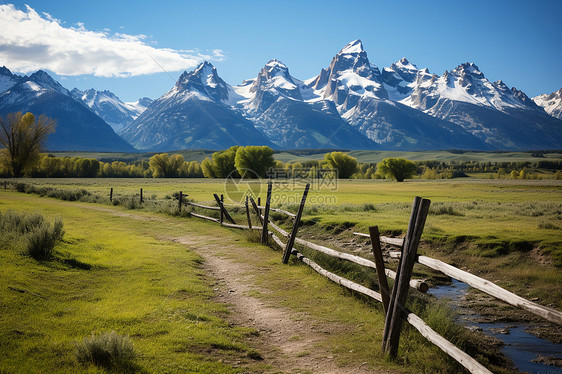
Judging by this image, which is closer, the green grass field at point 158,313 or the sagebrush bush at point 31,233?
the green grass field at point 158,313

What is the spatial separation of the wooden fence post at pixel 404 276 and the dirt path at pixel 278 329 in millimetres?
690

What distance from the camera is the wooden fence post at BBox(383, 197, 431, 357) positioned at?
19.4 ft

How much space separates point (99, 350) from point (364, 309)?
5565 mm

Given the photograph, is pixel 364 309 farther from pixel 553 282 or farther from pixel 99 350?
pixel 553 282

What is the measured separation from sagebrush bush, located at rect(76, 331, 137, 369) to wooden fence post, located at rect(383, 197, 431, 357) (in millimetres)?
4168

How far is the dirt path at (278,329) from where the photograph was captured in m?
5.82

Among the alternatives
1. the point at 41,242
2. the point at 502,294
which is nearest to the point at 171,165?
the point at 41,242

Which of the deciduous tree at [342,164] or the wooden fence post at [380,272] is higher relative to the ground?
the deciduous tree at [342,164]

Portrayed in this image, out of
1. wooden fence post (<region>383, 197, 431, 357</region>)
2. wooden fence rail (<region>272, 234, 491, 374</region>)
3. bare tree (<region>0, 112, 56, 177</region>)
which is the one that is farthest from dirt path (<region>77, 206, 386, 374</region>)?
bare tree (<region>0, 112, 56, 177</region>)

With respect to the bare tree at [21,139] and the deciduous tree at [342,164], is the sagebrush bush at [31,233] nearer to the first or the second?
the bare tree at [21,139]

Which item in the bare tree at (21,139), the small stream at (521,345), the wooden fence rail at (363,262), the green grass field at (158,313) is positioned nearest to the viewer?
the green grass field at (158,313)

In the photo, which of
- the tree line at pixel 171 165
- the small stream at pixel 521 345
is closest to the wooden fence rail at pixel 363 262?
the small stream at pixel 521 345

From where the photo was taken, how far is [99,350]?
4926mm

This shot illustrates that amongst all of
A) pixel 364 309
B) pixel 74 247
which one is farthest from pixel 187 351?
pixel 74 247
